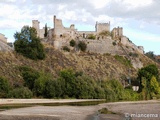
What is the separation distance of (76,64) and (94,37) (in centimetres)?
2064

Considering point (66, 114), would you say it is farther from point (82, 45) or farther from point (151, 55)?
point (151, 55)

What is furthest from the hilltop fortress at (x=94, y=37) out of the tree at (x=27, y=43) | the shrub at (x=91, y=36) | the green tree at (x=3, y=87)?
the green tree at (x=3, y=87)

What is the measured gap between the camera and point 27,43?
8812 cm

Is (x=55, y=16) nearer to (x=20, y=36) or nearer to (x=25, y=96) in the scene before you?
(x=20, y=36)

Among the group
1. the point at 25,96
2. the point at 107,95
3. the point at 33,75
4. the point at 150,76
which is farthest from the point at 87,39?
the point at 25,96

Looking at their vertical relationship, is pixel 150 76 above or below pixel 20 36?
below

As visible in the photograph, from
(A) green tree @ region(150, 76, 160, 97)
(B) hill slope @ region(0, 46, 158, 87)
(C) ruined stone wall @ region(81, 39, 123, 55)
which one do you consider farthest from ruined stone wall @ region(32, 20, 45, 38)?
(A) green tree @ region(150, 76, 160, 97)

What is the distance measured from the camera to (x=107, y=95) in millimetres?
77688

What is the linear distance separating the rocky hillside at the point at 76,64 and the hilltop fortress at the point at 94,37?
294 centimetres

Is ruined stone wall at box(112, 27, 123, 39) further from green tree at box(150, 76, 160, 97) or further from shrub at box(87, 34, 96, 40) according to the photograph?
green tree at box(150, 76, 160, 97)

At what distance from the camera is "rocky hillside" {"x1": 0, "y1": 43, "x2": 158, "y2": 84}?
3002 inches

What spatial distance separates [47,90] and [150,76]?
130ft

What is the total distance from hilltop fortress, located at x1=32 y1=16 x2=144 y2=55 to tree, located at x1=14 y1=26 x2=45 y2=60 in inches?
621

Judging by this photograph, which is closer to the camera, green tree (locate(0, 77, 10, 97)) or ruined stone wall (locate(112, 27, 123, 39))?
green tree (locate(0, 77, 10, 97))
